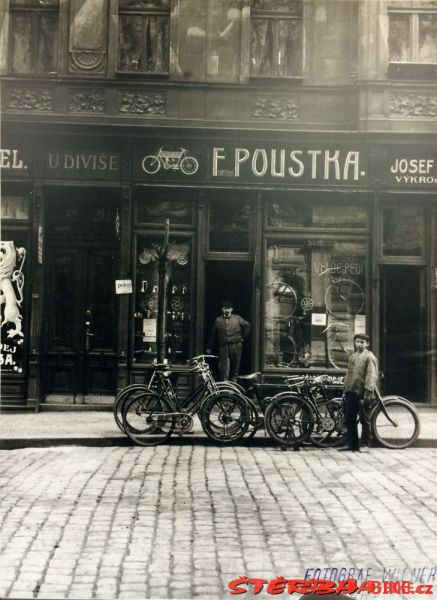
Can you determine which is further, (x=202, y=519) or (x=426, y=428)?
(x=426, y=428)

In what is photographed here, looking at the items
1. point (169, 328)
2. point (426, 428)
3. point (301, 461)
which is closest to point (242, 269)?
point (169, 328)

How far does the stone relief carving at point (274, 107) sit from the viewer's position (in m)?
14.6

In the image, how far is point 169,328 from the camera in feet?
47.6

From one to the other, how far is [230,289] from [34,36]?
18.5 ft

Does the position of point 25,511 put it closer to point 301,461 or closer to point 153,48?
point 301,461

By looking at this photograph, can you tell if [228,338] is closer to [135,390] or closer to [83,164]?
[135,390]

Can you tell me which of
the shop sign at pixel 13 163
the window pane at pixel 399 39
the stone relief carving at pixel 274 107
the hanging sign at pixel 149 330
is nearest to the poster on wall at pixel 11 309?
the shop sign at pixel 13 163

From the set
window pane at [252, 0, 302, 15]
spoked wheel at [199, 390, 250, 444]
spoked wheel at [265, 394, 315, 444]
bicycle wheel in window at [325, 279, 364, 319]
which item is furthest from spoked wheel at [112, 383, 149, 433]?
window pane at [252, 0, 302, 15]

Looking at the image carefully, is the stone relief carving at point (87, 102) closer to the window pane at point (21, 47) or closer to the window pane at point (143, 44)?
the window pane at point (143, 44)

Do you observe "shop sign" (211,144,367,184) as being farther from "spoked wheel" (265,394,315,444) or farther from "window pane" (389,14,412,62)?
"spoked wheel" (265,394,315,444)

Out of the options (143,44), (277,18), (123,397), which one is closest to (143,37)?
(143,44)

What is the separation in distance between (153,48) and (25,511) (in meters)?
9.88

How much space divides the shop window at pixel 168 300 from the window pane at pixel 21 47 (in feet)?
11.9

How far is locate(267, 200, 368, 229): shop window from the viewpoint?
14.7 meters
